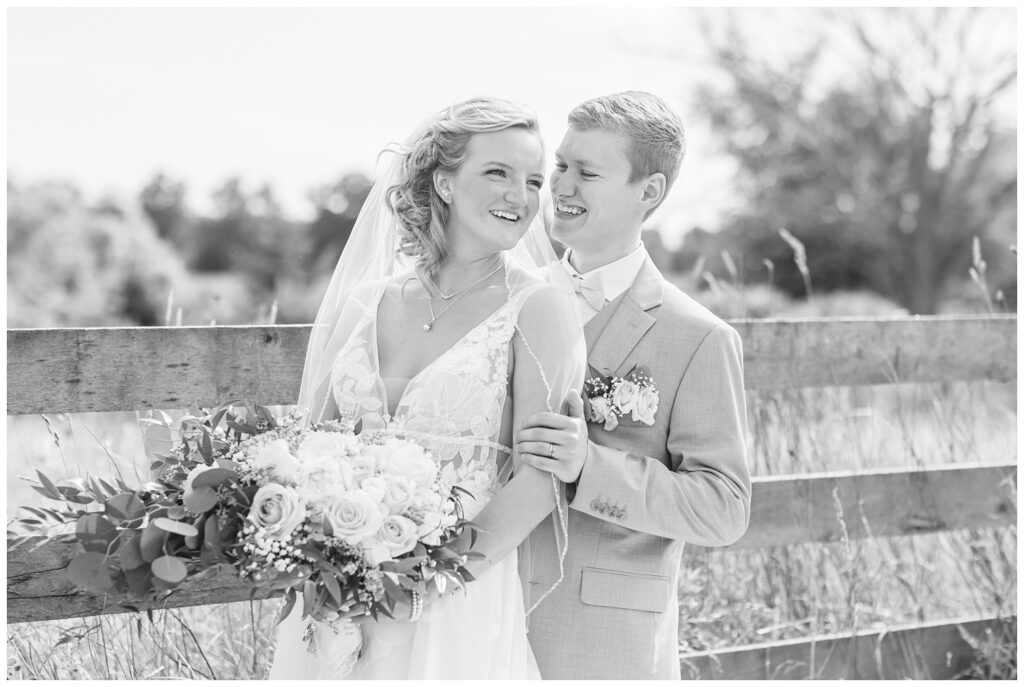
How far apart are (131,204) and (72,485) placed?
3659 centimetres

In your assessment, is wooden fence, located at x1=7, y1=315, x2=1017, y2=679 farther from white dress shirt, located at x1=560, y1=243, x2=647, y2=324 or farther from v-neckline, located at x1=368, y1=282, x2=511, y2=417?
white dress shirt, located at x1=560, y1=243, x2=647, y2=324

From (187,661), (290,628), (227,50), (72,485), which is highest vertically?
(227,50)

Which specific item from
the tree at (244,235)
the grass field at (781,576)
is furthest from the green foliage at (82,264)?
the grass field at (781,576)

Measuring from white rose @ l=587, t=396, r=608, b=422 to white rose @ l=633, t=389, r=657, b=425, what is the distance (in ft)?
0.26

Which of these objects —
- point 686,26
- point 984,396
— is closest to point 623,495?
point 984,396

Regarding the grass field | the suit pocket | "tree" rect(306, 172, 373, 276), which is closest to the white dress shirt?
the suit pocket

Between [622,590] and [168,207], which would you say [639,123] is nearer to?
[622,590]

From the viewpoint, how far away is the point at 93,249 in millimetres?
25094

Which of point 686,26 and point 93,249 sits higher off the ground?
point 686,26

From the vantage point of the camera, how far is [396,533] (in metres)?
2.02

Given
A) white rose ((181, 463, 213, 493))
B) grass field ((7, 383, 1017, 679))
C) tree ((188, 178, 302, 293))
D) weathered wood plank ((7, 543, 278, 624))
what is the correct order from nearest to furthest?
white rose ((181, 463, 213, 493)), weathered wood plank ((7, 543, 278, 624)), grass field ((7, 383, 1017, 679)), tree ((188, 178, 302, 293))

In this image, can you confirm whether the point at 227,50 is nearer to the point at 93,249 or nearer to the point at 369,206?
the point at 93,249

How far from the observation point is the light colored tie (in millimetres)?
2723

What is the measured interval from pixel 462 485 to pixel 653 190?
1.02 metres
